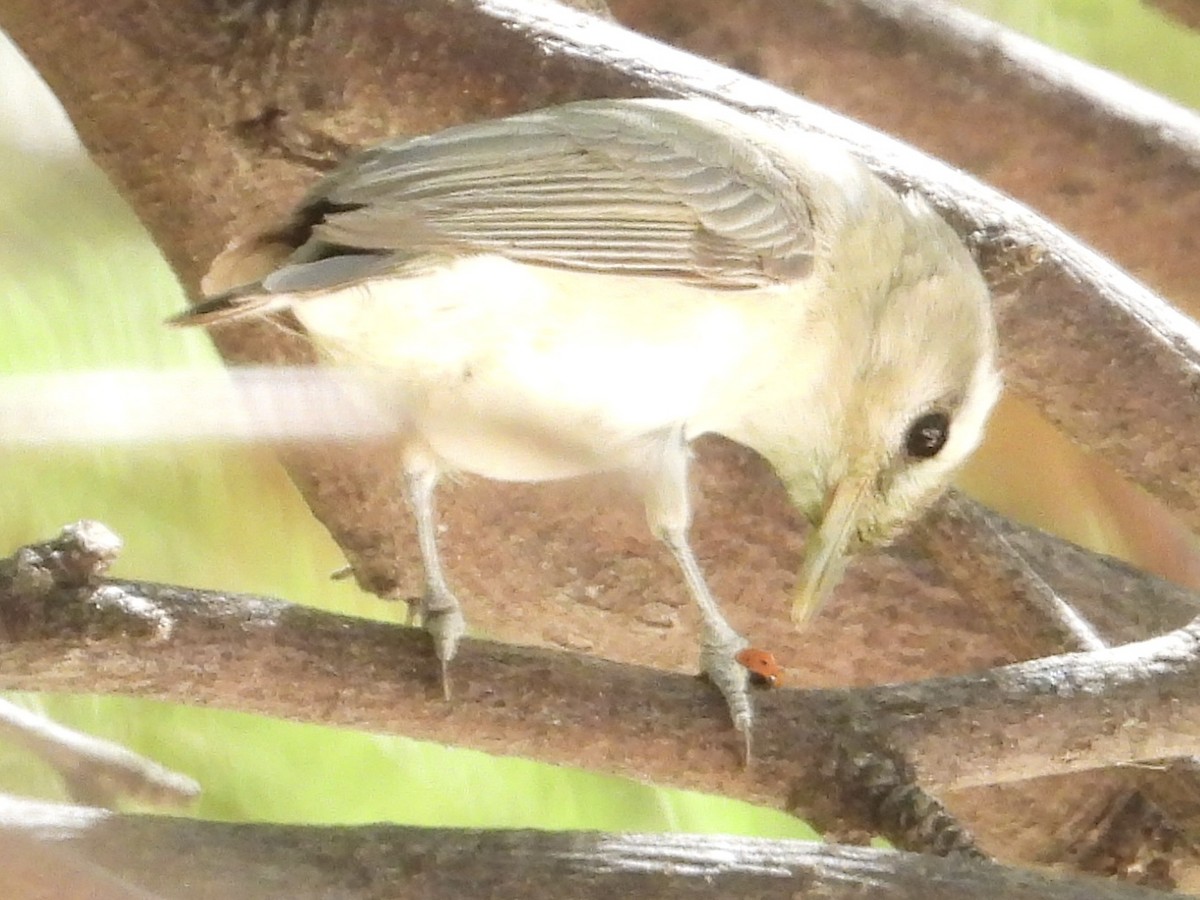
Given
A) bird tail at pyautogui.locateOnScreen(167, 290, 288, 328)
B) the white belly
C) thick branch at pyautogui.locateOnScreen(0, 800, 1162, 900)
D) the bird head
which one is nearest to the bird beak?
the bird head

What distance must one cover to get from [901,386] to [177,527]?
617 millimetres

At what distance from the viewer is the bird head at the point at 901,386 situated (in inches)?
40.4

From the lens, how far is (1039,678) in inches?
33.0

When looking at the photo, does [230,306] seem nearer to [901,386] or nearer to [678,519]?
[678,519]

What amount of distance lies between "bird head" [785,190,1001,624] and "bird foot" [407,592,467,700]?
1.06 ft

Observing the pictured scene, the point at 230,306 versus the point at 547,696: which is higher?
the point at 230,306

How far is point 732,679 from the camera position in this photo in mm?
805

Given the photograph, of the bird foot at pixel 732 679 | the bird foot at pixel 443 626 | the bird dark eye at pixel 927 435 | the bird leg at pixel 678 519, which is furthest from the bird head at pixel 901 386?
the bird foot at pixel 443 626

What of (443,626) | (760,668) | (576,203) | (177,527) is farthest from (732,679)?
(177,527)

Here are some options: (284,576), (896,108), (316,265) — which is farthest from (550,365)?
(896,108)

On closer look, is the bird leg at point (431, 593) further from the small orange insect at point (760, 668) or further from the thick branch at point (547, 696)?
the small orange insect at point (760, 668)

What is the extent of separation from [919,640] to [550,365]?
0.55m

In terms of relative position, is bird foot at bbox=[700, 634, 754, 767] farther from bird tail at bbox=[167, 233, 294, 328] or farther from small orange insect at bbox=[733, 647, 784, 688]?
bird tail at bbox=[167, 233, 294, 328]

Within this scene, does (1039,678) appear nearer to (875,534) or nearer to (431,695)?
(875,534)
